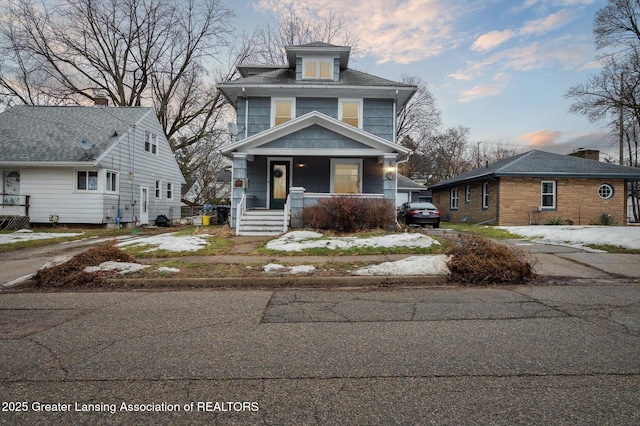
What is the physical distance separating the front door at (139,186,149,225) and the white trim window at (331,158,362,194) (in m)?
13.0

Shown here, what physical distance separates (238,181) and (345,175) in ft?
16.4

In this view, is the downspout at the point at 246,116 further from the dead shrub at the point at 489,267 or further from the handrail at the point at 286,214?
the dead shrub at the point at 489,267

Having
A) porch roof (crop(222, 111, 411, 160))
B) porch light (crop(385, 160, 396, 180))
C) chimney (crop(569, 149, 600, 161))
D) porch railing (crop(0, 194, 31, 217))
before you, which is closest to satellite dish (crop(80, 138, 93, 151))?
porch railing (crop(0, 194, 31, 217))

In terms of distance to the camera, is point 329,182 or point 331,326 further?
point 329,182

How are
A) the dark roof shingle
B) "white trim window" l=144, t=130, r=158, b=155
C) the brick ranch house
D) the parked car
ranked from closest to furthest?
the dark roof shingle, the parked car, the brick ranch house, "white trim window" l=144, t=130, r=158, b=155

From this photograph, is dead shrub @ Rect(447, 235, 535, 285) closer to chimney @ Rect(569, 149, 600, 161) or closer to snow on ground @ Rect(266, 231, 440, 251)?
snow on ground @ Rect(266, 231, 440, 251)

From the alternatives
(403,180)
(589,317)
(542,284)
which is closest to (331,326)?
(589,317)

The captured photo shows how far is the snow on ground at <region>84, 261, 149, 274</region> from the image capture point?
22.1 ft

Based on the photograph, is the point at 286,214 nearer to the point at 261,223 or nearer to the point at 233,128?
the point at 261,223

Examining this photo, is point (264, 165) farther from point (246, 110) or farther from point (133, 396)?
point (133, 396)

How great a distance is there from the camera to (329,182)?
1616 centimetres

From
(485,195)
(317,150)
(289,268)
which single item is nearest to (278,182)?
(317,150)

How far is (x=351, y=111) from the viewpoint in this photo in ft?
53.6

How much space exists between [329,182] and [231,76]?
64.7 feet
